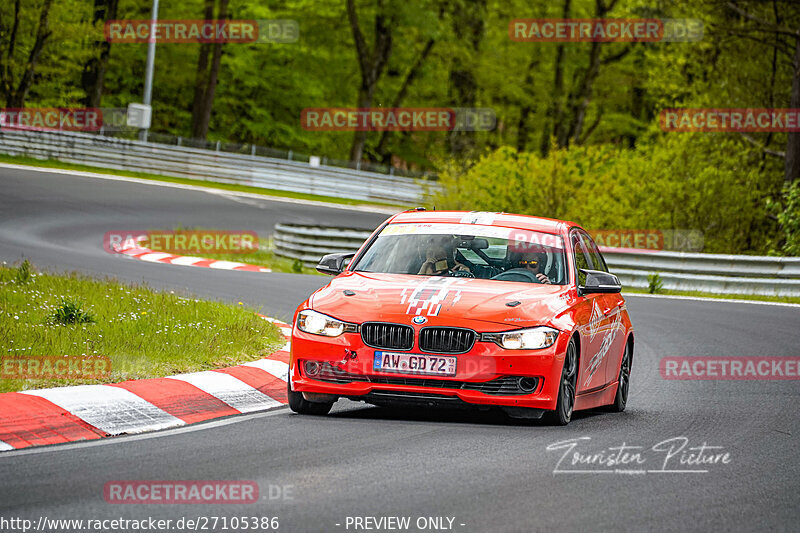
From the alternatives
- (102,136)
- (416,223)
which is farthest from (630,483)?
(102,136)

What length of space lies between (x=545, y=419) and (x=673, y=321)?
9652 mm

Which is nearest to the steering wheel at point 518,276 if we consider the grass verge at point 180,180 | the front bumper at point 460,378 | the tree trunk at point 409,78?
the front bumper at point 460,378

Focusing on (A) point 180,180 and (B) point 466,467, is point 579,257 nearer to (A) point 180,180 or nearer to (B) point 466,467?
(B) point 466,467

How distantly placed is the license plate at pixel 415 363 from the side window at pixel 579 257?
6.00 feet

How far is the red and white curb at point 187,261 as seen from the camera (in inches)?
1007

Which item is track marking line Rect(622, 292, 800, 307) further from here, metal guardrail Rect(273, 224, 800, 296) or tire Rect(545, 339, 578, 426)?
tire Rect(545, 339, 578, 426)

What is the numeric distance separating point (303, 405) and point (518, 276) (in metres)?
1.93

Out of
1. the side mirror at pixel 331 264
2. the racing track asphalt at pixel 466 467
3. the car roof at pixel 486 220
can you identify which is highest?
the car roof at pixel 486 220

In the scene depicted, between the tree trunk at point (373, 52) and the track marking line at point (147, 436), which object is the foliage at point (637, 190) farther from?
the tree trunk at point (373, 52)

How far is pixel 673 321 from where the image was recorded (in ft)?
59.4

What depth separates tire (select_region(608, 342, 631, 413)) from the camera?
411 inches

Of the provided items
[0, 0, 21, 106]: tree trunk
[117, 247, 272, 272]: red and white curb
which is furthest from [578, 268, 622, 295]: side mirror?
[0, 0, 21, 106]: tree trunk

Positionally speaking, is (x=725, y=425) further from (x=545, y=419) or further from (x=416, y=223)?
(x=416, y=223)

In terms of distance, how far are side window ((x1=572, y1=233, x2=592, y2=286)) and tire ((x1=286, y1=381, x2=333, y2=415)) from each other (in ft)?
7.45
